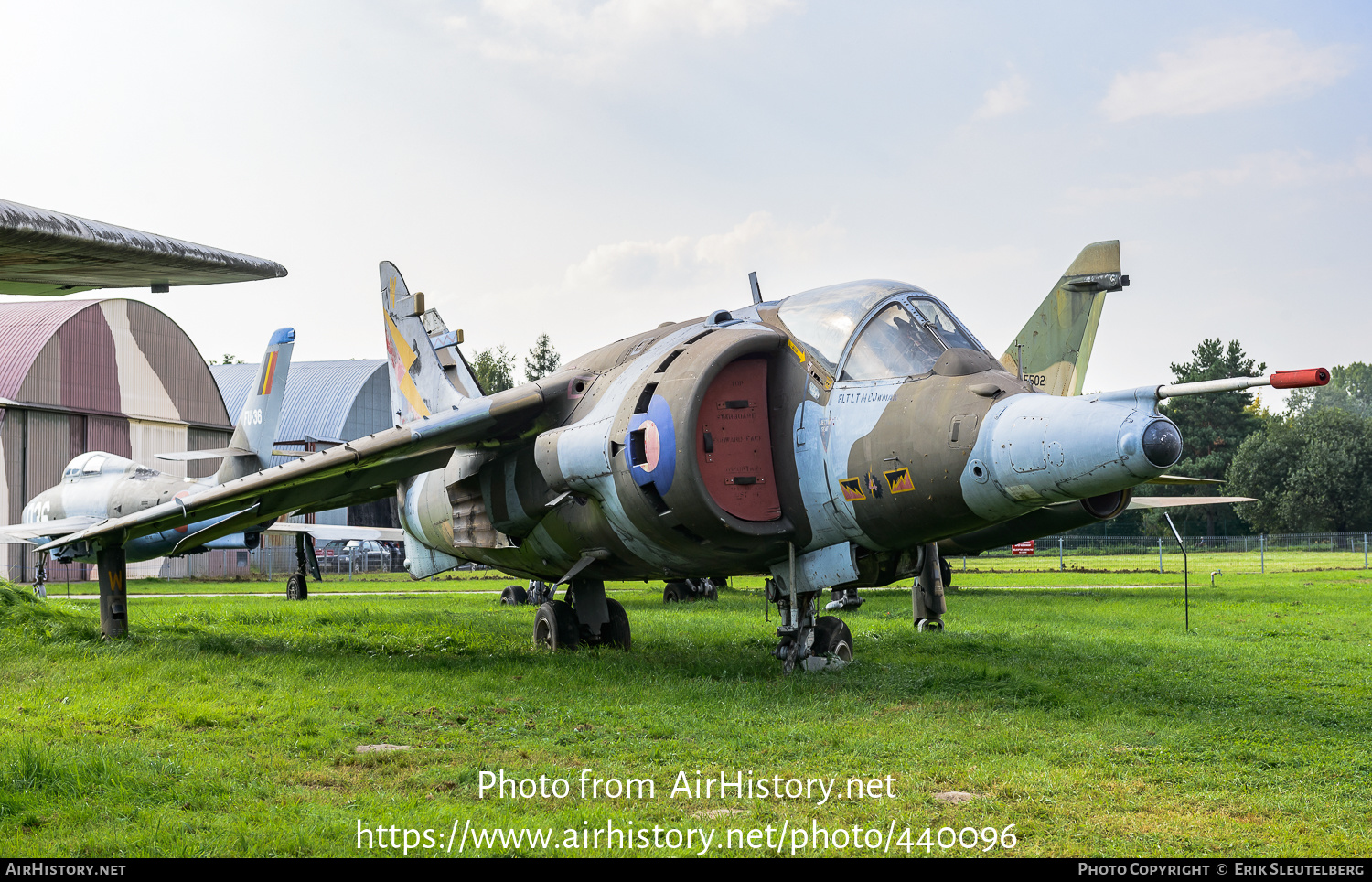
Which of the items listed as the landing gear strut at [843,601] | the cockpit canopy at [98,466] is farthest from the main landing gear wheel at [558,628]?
the cockpit canopy at [98,466]

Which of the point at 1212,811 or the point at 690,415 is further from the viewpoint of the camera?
the point at 690,415

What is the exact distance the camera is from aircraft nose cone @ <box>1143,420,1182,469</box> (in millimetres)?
5965

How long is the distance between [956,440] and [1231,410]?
77178 millimetres

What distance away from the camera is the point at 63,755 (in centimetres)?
591

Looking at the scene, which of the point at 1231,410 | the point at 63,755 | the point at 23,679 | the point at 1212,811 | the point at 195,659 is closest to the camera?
the point at 1212,811

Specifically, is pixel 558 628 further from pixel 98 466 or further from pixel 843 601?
pixel 98 466

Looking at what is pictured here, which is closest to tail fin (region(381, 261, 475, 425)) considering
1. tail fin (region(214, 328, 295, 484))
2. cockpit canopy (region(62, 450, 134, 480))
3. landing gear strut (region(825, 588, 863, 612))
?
tail fin (region(214, 328, 295, 484))

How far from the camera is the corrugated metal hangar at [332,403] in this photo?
52.2 metres

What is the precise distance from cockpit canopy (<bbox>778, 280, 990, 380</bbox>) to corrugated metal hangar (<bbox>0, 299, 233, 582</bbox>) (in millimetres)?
32091

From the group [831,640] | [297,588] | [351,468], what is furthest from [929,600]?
[297,588]

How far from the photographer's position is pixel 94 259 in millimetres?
3832

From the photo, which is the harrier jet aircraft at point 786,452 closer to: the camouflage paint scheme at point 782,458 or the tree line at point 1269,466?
the camouflage paint scheme at point 782,458
